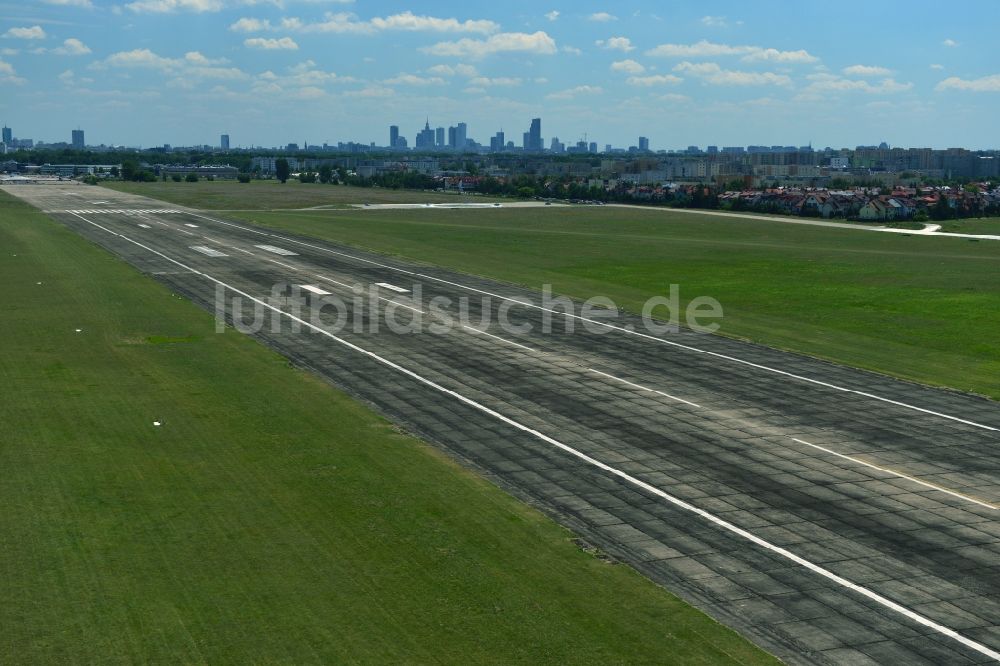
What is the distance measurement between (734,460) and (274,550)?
50.0 ft

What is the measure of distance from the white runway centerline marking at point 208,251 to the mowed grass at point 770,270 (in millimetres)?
15315

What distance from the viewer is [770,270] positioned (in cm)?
8638

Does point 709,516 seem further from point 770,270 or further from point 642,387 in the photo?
point 770,270

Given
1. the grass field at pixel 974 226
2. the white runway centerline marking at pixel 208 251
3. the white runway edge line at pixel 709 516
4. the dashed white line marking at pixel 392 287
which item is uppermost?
the grass field at pixel 974 226

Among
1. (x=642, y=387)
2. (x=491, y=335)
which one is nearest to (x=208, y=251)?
(x=491, y=335)

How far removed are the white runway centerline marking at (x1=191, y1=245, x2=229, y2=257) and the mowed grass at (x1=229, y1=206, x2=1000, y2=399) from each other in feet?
50.2

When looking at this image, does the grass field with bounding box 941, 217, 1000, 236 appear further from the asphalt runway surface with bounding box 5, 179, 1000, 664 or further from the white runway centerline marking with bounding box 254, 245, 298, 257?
the asphalt runway surface with bounding box 5, 179, 1000, 664

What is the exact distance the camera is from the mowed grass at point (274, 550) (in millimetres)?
19953

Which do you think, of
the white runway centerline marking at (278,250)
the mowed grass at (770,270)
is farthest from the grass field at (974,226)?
the white runway centerline marking at (278,250)

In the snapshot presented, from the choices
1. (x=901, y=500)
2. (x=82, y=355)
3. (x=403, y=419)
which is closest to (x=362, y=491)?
(x=403, y=419)

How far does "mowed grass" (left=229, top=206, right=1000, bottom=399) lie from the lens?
52778mm

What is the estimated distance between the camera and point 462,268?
84.1 meters

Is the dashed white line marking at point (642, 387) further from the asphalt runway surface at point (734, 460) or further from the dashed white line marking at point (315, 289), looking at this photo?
the dashed white line marking at point (315, 289)

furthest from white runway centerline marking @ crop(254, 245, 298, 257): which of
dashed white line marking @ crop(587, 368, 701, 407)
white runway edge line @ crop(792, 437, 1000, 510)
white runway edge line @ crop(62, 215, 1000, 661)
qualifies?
white runway edge line @ crop(792, 437, 1000, 510)
